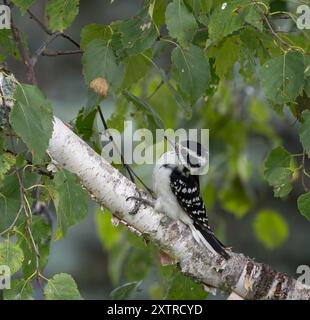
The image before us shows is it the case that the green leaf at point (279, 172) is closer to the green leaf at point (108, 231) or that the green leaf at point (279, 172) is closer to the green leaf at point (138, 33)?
the green leaf at point (138, 33)

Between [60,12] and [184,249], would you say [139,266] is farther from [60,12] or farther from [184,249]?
[60,12]

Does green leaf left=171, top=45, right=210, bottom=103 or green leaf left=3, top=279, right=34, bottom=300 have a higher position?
green leaf left=171, top=45, right=210, bottom=103

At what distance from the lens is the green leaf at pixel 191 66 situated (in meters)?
3.40

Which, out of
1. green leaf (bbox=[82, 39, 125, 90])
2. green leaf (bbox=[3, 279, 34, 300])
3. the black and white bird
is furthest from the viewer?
the black and white bird

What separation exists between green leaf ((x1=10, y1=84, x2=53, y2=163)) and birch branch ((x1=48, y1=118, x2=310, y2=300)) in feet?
1.39

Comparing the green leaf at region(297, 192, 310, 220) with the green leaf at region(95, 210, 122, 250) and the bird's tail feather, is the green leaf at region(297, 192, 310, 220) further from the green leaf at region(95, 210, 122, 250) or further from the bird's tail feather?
the green leaf at region(95, 210, 122, 250)

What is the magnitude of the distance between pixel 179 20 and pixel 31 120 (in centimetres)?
66

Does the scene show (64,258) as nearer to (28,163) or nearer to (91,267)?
(91,267)

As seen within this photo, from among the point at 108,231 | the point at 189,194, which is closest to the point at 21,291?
the point at 189,194

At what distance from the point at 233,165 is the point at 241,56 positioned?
1.93 metres

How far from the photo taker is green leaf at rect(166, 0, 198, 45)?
125 inches

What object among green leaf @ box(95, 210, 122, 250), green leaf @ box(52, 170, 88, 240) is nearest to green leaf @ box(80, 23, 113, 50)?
green leaf @ box(52, 170, 88, 240)

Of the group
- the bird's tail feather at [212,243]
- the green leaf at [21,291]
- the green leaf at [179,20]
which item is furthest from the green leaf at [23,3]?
the bird's tail feather at [212,243]
